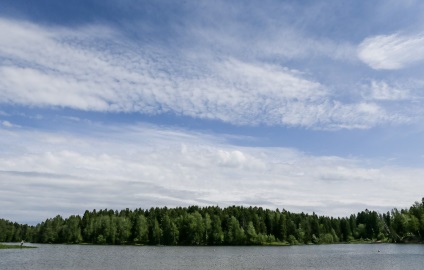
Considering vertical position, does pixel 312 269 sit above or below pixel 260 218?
below

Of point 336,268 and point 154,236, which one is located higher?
point 154,236

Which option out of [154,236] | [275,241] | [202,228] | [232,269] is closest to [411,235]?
[275,241]

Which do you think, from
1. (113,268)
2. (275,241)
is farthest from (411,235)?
(113,268)

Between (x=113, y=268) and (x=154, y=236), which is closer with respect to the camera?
(x=113, y=268)

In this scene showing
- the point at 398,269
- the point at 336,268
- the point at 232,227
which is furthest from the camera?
the point at 232,227

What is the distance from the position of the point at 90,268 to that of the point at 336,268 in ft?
150

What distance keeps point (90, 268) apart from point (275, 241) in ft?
448

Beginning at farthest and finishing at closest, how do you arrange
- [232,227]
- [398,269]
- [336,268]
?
1. [232,227]
2. [336,268]
3. [398,269]

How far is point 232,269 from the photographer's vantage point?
7044cm

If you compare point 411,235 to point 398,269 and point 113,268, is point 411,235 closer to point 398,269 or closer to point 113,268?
point 398,269

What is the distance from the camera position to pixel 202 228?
609 ft

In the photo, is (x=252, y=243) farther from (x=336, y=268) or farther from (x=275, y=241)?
(x=336, y=268)

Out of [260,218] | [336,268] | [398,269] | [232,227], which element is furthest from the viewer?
[260,218]

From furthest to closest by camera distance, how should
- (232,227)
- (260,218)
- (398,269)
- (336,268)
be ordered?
(260,218) → (232,227) → (336,268) → (398,269)
